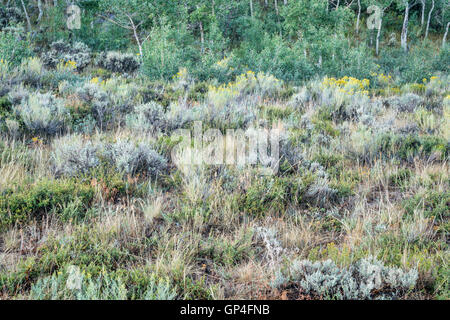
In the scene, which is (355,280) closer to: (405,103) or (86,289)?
(86,289)

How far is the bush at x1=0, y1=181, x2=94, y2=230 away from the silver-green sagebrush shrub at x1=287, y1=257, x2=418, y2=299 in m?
2.08

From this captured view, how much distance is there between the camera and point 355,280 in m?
2.34

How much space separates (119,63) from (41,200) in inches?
375

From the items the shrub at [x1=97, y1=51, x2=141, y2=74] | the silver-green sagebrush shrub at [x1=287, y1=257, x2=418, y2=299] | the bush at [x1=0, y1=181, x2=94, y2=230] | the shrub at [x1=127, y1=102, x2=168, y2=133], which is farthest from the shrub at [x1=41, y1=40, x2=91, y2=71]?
the silver-green sagebrush shrub at [x1=287, y1=257, x2=418, y2=299]

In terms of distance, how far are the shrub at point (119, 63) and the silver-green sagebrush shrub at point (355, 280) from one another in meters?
Answer: 10.5

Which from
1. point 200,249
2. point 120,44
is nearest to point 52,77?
point 200,249

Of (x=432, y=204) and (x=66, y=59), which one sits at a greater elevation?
(x=66, y=59)

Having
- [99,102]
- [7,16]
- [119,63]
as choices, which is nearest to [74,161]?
[99,102]

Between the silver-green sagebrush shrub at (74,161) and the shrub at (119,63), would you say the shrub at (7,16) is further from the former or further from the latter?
the silver-green sagebrush shrub at (74,161)

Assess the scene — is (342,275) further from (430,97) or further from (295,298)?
(430,97)

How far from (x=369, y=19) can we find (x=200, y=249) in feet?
120

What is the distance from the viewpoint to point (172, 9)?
58.3ft

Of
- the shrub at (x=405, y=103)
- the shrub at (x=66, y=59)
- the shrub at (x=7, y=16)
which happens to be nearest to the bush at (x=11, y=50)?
the shrub at (x=66, y=59)

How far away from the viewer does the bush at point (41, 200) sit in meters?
2.92
